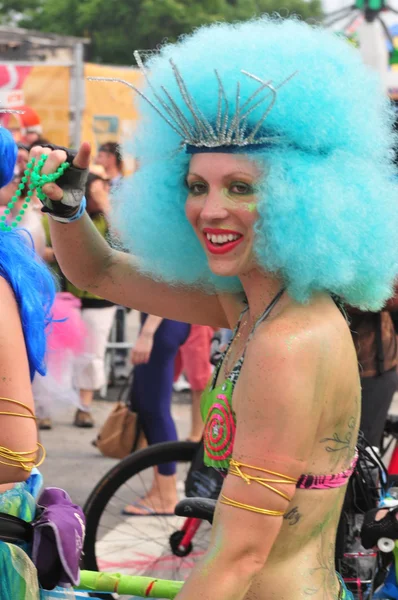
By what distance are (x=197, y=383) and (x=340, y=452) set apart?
4.64 meters

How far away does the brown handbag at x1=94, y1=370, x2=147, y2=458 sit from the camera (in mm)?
5289

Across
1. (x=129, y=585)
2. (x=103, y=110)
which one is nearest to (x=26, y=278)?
(x=129, y=585)

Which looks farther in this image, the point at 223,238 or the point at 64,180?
the point at 64,180

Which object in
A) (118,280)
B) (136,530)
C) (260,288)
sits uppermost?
(260,288)

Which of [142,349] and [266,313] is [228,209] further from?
[142,349]

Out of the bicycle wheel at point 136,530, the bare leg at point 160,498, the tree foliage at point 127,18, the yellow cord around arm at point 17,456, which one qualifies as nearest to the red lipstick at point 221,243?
the yellow cord around arm at point 17,456

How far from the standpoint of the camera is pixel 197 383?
656 cm

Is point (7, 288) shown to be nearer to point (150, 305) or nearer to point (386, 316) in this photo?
point (150, 305)

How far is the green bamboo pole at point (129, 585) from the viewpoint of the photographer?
2535mm

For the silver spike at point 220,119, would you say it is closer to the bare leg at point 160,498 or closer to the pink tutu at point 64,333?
the bare leg at point 160,498

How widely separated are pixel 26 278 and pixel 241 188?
20.9 inches

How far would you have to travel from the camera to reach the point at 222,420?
6.38 feet

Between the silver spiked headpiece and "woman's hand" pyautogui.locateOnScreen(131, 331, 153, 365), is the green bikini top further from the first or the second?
"woman's hand" pyautogui.locateOnScreen(131, 331, 153, 365)

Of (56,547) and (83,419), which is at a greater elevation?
(56,547)
